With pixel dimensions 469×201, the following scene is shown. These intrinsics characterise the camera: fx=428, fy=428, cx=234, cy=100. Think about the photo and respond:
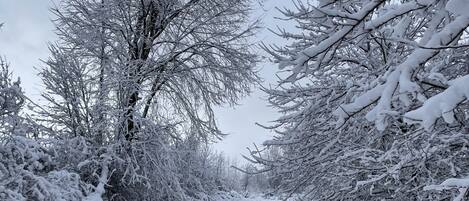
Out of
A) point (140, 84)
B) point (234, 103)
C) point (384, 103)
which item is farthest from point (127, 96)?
point (384, 103)

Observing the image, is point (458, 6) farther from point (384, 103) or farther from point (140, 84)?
point (140, 84)

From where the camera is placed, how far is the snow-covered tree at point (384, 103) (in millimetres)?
2055

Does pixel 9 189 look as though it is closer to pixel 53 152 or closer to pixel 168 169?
pixel 53 152

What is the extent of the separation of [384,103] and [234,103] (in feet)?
25.7

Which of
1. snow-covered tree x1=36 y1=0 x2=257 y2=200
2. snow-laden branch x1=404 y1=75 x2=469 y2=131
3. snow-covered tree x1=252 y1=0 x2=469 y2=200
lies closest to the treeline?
snow-covered tree x1=36 y1=0 x2=257 y2=200

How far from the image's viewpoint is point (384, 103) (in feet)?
6.80

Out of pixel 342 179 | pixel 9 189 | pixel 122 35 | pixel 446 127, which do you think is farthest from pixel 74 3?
pixel 446 127

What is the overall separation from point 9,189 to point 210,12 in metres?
5.96

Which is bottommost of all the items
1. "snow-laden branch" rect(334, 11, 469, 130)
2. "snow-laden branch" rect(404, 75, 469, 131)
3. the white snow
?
"snow-laden branch" rect(404, 75, 469, 131)

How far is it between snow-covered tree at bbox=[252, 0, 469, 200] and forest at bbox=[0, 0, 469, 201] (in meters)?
0.01

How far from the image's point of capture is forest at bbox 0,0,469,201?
2.53 metres

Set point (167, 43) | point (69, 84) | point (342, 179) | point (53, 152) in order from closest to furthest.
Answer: point (342, 179), point (53, 152), point (69, 84), point (167, 43)

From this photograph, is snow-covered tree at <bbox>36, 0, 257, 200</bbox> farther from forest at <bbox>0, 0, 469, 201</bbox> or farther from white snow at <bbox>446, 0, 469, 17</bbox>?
white snow at <bbox>446, 0, 469, 17</bbox>

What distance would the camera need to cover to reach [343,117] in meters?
2.27
